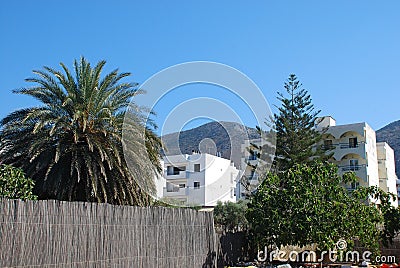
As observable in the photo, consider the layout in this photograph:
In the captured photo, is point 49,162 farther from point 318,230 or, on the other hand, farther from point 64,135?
point 318,230

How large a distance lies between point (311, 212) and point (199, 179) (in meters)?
33.2

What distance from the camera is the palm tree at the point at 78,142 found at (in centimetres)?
1327

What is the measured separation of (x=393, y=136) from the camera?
87188 mm

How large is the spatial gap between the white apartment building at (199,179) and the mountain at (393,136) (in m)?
48.4

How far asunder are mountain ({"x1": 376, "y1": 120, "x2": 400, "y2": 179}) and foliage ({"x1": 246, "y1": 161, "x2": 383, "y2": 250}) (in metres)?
77.6

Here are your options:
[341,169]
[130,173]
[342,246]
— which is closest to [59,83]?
[130,173]

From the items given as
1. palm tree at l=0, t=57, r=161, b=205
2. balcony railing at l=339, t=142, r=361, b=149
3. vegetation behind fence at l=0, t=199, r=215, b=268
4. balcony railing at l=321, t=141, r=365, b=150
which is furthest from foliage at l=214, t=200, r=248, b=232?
vegetation behind fence at l=0, t=199, r=215, b=268

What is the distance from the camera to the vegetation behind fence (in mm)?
6867

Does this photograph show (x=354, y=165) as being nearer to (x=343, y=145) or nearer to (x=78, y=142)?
(x=343, y=145)

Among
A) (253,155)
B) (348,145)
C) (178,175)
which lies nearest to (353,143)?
(348,145)

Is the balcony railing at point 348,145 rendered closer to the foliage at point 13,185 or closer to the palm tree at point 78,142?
→ the palm tree at point 78,142

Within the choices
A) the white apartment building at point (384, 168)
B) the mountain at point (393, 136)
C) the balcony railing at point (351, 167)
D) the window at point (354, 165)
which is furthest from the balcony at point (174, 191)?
the mountain at point (393, 136)

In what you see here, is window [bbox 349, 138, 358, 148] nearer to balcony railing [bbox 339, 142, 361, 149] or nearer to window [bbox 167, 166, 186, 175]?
balcony railing [bbox 339, 142, 361, 149]

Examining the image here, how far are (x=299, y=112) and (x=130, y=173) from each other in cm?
2131
